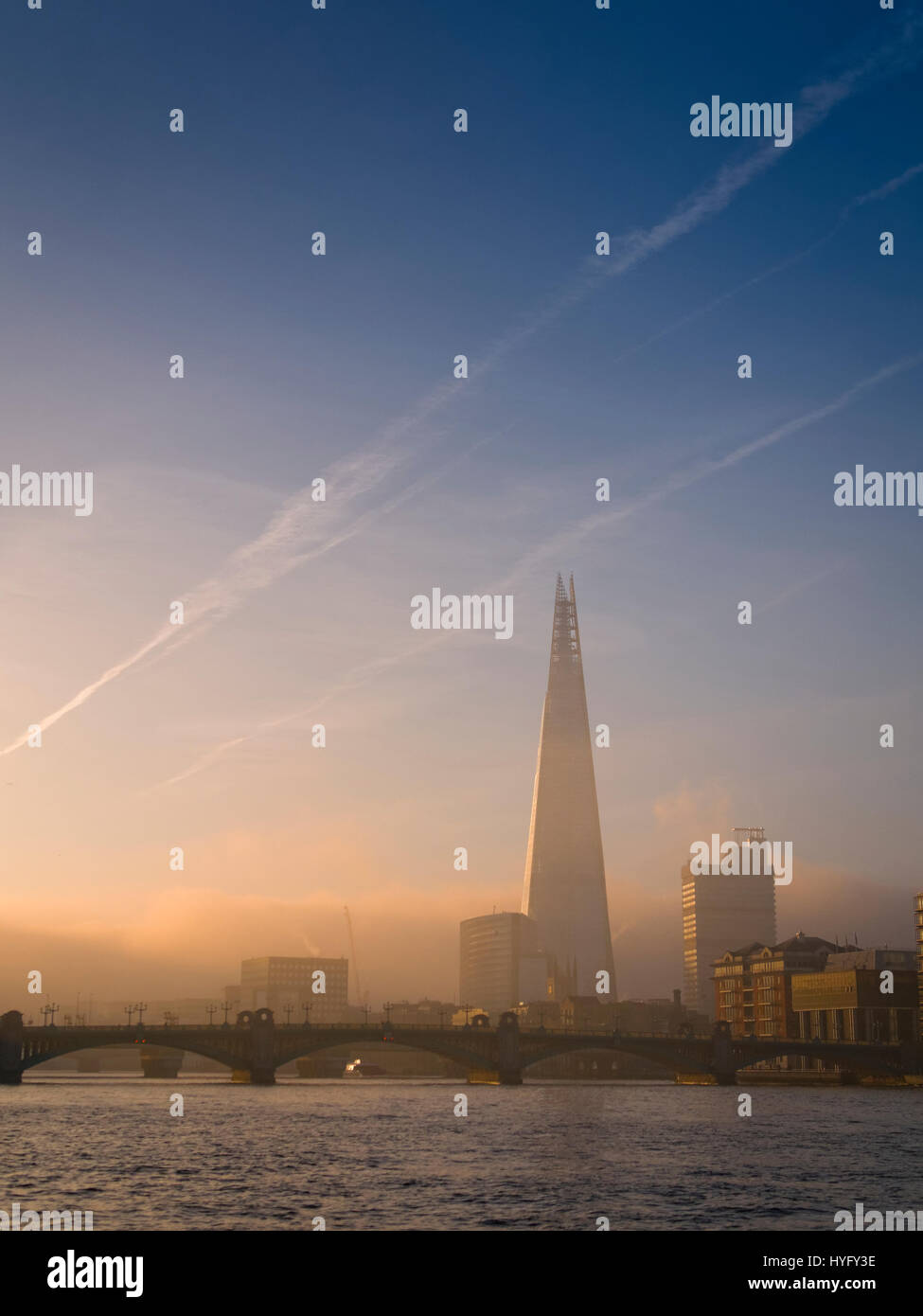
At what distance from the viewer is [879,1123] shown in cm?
12619

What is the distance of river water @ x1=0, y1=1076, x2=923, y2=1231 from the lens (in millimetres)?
61781

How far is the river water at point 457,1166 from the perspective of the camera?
61781mm

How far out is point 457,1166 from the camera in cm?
8275
